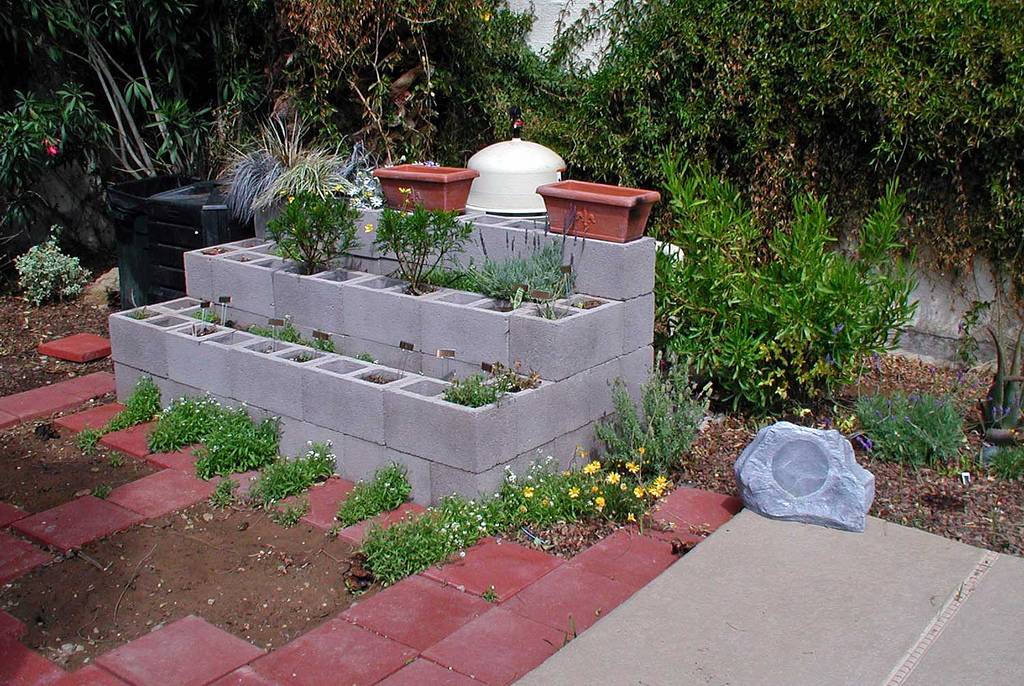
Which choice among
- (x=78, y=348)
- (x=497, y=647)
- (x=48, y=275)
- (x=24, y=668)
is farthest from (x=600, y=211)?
(x=48, y=275)

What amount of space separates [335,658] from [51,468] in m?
2.29

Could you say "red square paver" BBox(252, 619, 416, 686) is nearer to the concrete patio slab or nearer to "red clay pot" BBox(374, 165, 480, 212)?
the concrete patio slab

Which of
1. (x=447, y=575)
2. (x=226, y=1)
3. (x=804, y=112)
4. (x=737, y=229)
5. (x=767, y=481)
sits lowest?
(x=447, y=575)

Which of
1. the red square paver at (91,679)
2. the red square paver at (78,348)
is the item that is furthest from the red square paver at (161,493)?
the red square paver at (78,348)

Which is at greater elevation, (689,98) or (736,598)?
(689,98)

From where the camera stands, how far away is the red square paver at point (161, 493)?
14.4 feet

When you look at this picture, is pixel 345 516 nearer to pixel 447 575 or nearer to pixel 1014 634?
pixel 447 575

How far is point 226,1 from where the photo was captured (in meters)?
7.14

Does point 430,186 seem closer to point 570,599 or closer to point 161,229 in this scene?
point 161,229

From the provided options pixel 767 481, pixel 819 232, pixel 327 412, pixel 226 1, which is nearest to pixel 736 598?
pixel 767 481

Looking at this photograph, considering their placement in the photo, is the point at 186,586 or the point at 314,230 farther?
the point at 314,230

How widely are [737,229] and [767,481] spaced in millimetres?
1793

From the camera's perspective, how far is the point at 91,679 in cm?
320

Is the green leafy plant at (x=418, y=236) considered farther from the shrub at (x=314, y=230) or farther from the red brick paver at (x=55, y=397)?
the red brick paver at (x=55, y=397)
